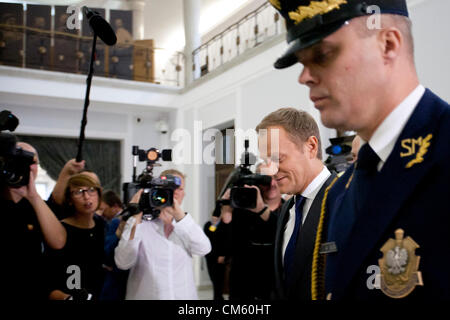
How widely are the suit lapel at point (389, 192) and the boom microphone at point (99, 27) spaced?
17.2 inches

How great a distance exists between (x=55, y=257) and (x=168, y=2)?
1.86 ft

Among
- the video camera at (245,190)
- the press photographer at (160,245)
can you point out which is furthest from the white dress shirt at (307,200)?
the press photographer at (160,245)

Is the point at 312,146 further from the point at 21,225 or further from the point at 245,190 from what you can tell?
the point at 21,225

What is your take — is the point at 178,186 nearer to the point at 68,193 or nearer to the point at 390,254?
the point at 68,193

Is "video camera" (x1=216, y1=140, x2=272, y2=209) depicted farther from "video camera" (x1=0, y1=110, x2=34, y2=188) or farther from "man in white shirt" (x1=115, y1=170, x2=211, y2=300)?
"video camera" (x1=0, y1=110, x2=34, y2=188)

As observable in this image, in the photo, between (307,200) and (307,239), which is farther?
(307,200)

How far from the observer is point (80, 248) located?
1.01m

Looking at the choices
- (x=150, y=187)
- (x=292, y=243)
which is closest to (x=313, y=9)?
(x=292, y=243)

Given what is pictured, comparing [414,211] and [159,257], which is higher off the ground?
[414,211]

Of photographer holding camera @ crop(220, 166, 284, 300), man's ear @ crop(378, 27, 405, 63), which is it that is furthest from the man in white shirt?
man's ear @ crop(378, 27, 405, 63)

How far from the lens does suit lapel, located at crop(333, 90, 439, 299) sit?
403 millimetres

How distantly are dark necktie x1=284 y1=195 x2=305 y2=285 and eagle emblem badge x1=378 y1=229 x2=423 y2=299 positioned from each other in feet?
0.95

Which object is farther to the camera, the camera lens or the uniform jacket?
the camera lens

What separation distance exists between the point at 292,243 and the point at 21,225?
1.54 feet
